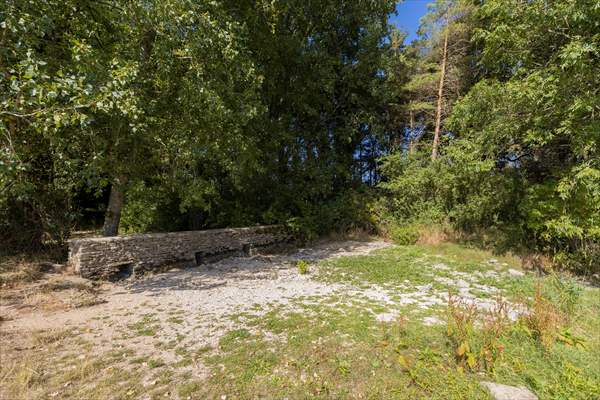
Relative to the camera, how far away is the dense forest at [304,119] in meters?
4.61

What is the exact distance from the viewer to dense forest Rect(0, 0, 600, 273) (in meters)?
4.61

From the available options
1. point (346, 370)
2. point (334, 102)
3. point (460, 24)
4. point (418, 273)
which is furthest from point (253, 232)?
point (460, 24)

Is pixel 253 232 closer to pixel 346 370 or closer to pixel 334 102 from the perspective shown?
pixel 346 370

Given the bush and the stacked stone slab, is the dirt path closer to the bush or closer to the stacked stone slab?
the stacked stone slab

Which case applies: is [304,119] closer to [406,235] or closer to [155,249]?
[406,235]

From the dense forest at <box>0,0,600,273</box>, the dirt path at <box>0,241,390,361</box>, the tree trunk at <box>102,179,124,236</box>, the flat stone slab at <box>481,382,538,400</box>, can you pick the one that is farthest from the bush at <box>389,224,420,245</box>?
the tree trunk at <box>102,179,124,236</box>

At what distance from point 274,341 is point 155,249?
15.8ft

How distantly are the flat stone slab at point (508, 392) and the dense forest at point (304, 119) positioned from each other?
17.2ft

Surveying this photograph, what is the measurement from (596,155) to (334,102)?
30.7 ft

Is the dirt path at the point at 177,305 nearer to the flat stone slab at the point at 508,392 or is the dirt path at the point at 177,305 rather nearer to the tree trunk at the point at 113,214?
the tree trunk at the point at 113,214

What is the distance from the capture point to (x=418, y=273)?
6.25m

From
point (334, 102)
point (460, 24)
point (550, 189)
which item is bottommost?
point (550, 189)

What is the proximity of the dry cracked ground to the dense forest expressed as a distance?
7.07ft

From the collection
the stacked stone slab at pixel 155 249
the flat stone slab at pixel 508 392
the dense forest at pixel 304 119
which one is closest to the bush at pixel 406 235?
the dense forest at pixel 304 119
